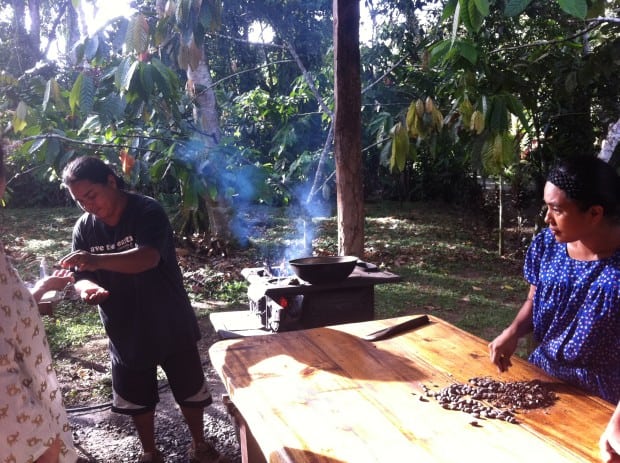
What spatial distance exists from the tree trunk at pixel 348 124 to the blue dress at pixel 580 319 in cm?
185

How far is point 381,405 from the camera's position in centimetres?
181

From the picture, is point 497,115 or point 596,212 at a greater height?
point 497,115

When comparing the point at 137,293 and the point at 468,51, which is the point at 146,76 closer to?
the point at 137,293

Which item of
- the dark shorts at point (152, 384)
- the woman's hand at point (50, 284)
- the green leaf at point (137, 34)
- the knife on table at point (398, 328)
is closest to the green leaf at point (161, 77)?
the green leaf at point (137, 34)

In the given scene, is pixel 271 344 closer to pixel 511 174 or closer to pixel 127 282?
pixel 127 282

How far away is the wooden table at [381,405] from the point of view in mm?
1521

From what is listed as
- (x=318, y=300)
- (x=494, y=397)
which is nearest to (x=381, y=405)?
(x=494, y=397)

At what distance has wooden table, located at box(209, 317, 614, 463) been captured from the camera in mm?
1521

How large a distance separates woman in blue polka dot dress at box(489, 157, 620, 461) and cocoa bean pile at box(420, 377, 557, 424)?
189 mm

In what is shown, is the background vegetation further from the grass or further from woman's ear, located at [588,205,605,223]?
woman's ear, located at [588,205,605,223]

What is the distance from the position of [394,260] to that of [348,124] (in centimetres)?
486

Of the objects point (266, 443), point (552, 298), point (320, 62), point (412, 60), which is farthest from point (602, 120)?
point (266, 443)

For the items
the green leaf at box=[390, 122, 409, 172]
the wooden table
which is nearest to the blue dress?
the wooden table

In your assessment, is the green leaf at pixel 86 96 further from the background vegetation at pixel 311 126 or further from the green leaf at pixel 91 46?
the green leaf at pixel 91 46
